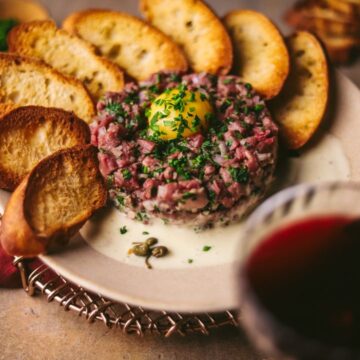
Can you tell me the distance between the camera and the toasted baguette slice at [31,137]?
11.6 ft

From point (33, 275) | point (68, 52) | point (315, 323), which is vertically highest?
point (68, 52)

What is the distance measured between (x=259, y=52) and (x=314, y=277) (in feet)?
8.83

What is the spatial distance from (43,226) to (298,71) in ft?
7.82

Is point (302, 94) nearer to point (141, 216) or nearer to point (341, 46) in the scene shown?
point (341, 46)

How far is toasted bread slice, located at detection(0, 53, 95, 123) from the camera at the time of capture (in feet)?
13.0

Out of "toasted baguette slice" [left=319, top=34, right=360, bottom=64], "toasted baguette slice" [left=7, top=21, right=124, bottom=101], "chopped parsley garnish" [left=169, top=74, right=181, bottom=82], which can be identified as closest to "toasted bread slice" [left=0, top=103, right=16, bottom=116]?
"toasted baguette slice" [left=7, top=21, right=124, bottom=101]

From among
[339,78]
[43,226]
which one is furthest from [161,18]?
[43,226]

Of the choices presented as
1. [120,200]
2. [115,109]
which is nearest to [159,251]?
[120,200]

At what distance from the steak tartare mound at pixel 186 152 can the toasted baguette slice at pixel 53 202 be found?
0.14m

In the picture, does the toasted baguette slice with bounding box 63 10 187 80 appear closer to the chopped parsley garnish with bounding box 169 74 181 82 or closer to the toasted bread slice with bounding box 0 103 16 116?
the chopped parsley garnish with bounding box 169 74 181 82

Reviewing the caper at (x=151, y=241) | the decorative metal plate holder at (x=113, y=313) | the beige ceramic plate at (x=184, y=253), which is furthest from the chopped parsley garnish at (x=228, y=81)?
the decorative metal plate holder at (x=113, y=313)

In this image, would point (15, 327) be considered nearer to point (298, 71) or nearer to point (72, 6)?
point (298, 71)

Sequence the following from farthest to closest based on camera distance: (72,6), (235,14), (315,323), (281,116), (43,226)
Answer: (72,6), (235,14), (281,116), (43,226), (315,323)

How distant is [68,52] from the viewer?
14.1 feet
